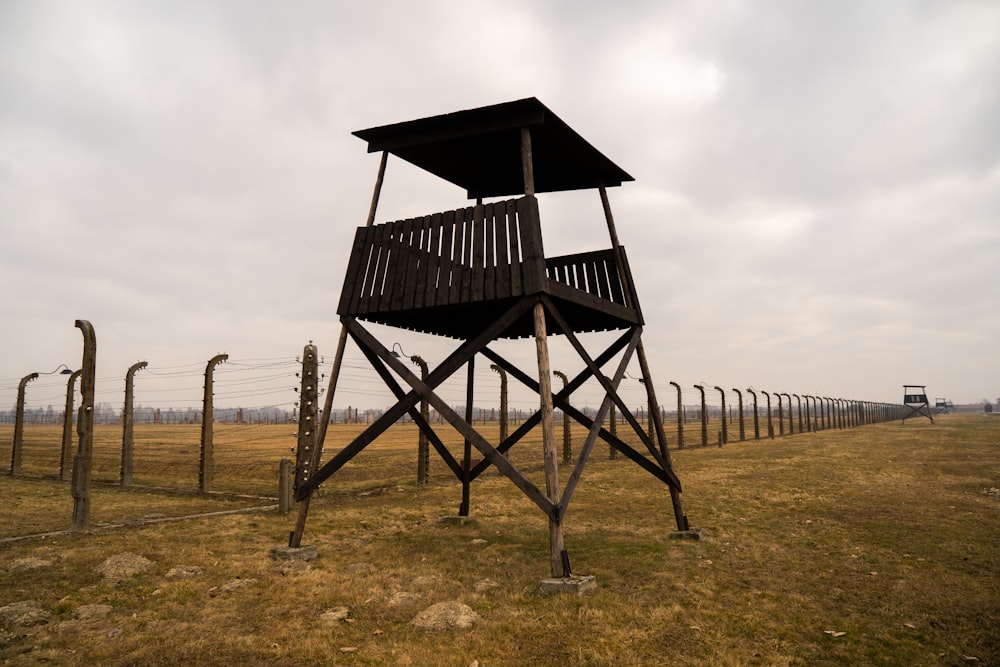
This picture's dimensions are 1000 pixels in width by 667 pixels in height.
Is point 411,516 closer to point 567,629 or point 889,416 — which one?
point 567,629

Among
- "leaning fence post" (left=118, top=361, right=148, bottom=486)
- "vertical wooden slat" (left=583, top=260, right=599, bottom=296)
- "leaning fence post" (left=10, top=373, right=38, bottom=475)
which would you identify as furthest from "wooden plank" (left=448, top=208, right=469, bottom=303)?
"leaning fence post" (left=10, top=373, right=38, bottom=475)

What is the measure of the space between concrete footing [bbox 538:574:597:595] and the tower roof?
5.98 m

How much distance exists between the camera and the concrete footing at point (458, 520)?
10.7 meters

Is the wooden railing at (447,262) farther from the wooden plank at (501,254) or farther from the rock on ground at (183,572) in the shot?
the rock on ground at (183,572)

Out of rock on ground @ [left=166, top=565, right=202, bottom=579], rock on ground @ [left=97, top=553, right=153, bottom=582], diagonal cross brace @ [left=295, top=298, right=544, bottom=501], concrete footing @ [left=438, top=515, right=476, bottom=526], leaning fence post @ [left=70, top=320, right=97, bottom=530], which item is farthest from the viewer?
concrete footing @ [left=438, top=515, right=476, bottom=526]

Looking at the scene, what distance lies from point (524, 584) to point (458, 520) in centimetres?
409

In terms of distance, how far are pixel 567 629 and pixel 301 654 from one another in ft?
7.88

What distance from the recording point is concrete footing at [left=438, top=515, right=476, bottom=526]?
35.1 ft

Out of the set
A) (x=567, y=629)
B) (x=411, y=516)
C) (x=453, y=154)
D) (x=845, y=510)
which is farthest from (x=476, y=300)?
(x=845, y=510)

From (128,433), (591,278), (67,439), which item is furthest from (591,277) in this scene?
(67,439)

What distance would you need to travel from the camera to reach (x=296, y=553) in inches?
320

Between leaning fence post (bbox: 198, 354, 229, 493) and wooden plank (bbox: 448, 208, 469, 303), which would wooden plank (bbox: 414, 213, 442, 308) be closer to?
wooden plank (bbox: 448, 208, 469, 303)

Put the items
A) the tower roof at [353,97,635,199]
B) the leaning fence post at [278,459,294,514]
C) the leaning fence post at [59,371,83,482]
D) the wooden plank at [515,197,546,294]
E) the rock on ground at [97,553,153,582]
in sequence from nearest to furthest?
the rock on ground at [97,553,153,582], the wooden plank at [515,197,546,294], the tower roof at [353,97,635,199], the leaning fence post at [278,459,294,514], the leaning fence post at [59,371,83,482]

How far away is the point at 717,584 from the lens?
6.78m
